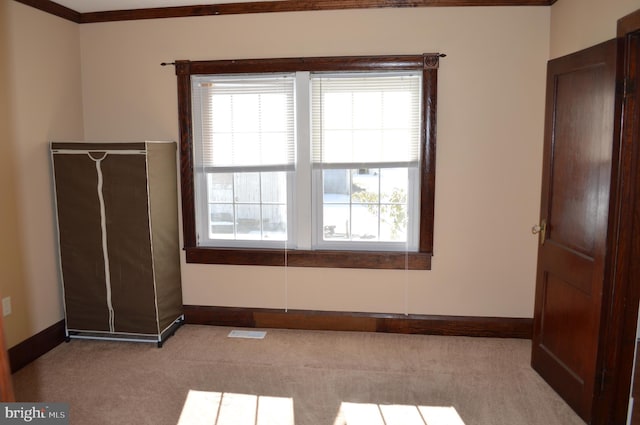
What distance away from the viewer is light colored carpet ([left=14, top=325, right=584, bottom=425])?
108 inches

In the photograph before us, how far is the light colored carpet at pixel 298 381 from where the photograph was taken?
8.96ft

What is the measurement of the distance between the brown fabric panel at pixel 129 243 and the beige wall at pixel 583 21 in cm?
303

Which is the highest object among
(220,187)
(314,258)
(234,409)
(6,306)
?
(220,187)

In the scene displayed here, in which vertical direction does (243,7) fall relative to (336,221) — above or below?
above

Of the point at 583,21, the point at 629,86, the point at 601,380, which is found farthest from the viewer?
the point at 583,21

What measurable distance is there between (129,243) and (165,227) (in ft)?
1.00

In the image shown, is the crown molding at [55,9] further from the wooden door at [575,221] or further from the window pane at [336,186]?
the wooden door at [575,221]

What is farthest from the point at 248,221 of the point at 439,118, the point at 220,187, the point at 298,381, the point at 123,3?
the point at 123,3

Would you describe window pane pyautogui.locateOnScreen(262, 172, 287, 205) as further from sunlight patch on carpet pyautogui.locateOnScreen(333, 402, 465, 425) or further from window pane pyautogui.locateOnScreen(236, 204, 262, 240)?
sunlight patch on carpet pyautogui.locateOnScreen(333, 402, 465, 425)

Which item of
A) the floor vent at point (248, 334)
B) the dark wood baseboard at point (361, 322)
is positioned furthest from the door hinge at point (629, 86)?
the floor vent at point (248, 334)

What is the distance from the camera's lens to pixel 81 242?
3609 millimetres

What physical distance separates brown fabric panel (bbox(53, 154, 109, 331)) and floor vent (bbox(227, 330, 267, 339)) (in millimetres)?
959

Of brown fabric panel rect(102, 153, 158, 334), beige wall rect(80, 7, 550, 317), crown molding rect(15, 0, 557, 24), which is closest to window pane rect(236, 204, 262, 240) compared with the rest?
beige wall rect(80, 7, 550, 317)

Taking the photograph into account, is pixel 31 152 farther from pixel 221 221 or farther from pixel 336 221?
pixel 336 221
